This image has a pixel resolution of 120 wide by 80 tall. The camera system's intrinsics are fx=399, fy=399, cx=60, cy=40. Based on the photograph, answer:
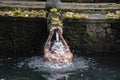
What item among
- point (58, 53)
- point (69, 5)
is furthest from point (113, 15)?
point (58, 53)

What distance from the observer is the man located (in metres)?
12.4

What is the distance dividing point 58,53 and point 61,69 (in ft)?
1.97

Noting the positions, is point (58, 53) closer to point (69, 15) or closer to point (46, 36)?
point (46, 36)

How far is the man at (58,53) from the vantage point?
12.4m

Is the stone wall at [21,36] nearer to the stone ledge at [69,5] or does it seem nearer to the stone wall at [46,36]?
the stone wall at [46,36]

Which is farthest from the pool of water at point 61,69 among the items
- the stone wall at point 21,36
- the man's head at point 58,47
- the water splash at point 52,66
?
the stone wall at point 21,36

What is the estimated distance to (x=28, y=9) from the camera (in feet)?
49.5

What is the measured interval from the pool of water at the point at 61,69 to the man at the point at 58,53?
7.5 inches

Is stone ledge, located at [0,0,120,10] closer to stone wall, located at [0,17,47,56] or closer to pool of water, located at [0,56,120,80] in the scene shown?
stone wall, located at [0,17,47,56]

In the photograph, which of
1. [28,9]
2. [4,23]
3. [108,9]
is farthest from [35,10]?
[108,9]

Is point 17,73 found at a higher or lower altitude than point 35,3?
lower

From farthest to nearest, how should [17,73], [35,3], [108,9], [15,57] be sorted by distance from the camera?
[35,3]
[108,9]
[15,57]
[17,73]

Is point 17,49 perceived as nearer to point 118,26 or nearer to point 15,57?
point 15,57

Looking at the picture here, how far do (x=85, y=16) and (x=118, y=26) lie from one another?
1210 mm
